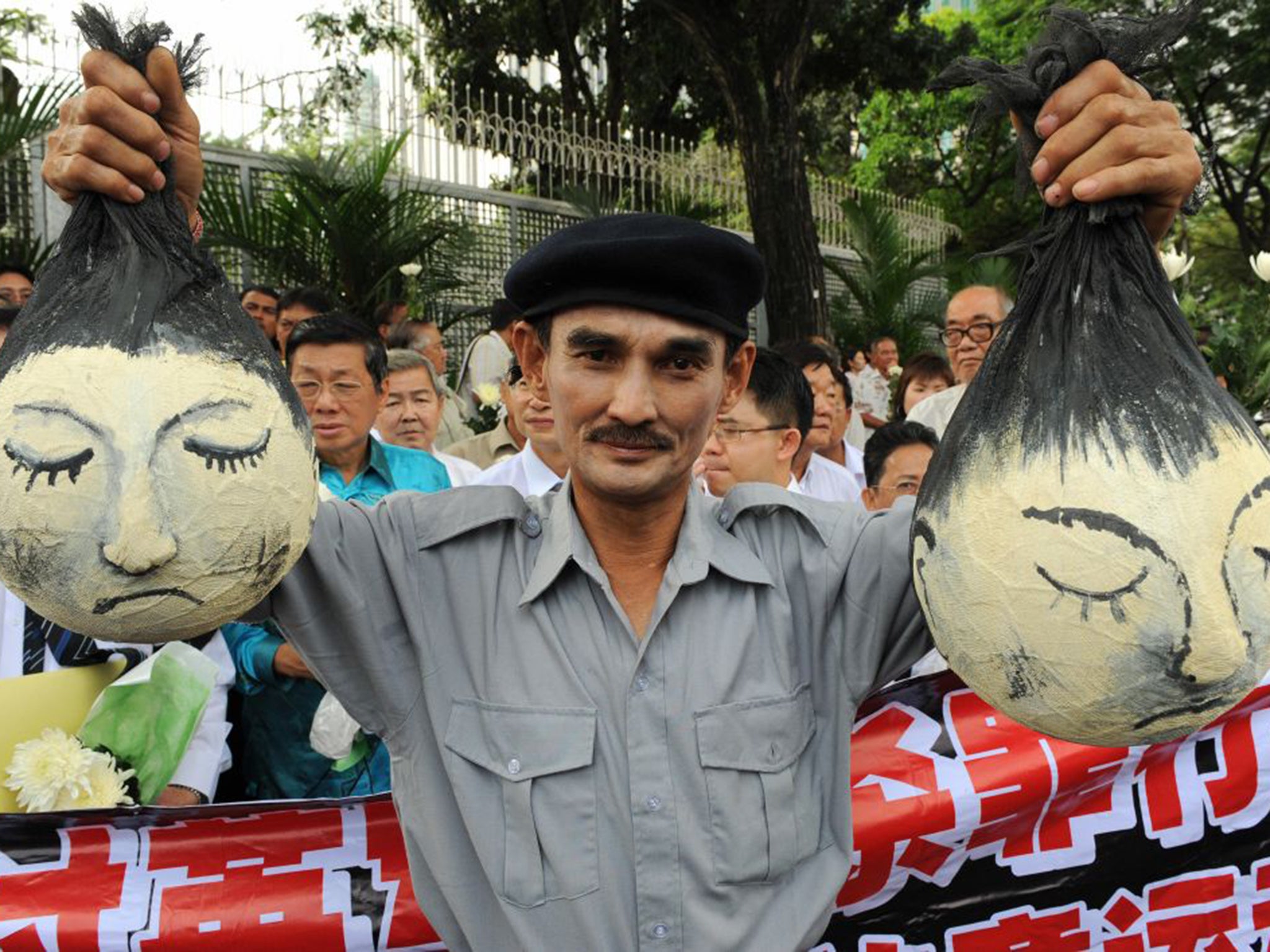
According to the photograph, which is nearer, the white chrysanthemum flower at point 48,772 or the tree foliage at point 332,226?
the white chrysanthemum flower at point 48,772

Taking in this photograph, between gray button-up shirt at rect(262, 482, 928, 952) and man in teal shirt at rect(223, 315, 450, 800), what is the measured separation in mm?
856

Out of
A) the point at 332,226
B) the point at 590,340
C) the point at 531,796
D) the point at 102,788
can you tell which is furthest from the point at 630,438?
the point at 332,226

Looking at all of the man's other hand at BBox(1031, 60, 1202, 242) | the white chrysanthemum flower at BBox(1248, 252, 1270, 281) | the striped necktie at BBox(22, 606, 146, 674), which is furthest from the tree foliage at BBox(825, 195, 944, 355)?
the man's other hand at BBox(1031, 60, 1202, 242)

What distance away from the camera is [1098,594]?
1.22 metres

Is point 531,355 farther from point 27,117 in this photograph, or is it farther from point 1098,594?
point 27,117

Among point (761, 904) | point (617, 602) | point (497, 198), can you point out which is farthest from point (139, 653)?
point (497, 198)

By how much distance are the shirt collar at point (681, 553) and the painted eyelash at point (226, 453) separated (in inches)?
22.5

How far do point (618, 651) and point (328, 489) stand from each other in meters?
1.88

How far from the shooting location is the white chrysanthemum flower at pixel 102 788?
7.88ft

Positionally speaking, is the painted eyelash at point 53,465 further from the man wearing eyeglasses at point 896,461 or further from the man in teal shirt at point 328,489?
the man wearing eyeglasses at point 896,461

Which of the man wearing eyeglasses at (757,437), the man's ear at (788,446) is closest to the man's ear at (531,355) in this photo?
the man wearing eyeglasses at (757,437)

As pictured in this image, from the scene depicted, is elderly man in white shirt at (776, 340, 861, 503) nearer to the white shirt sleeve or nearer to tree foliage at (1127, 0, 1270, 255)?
the white shirt sleeve

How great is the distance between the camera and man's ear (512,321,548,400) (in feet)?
6.30

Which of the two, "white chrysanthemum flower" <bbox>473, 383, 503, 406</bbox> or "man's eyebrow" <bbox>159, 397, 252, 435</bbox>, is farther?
"white chrysanthemum flower" <bbox>473, 383, 503, 406</bbox>
